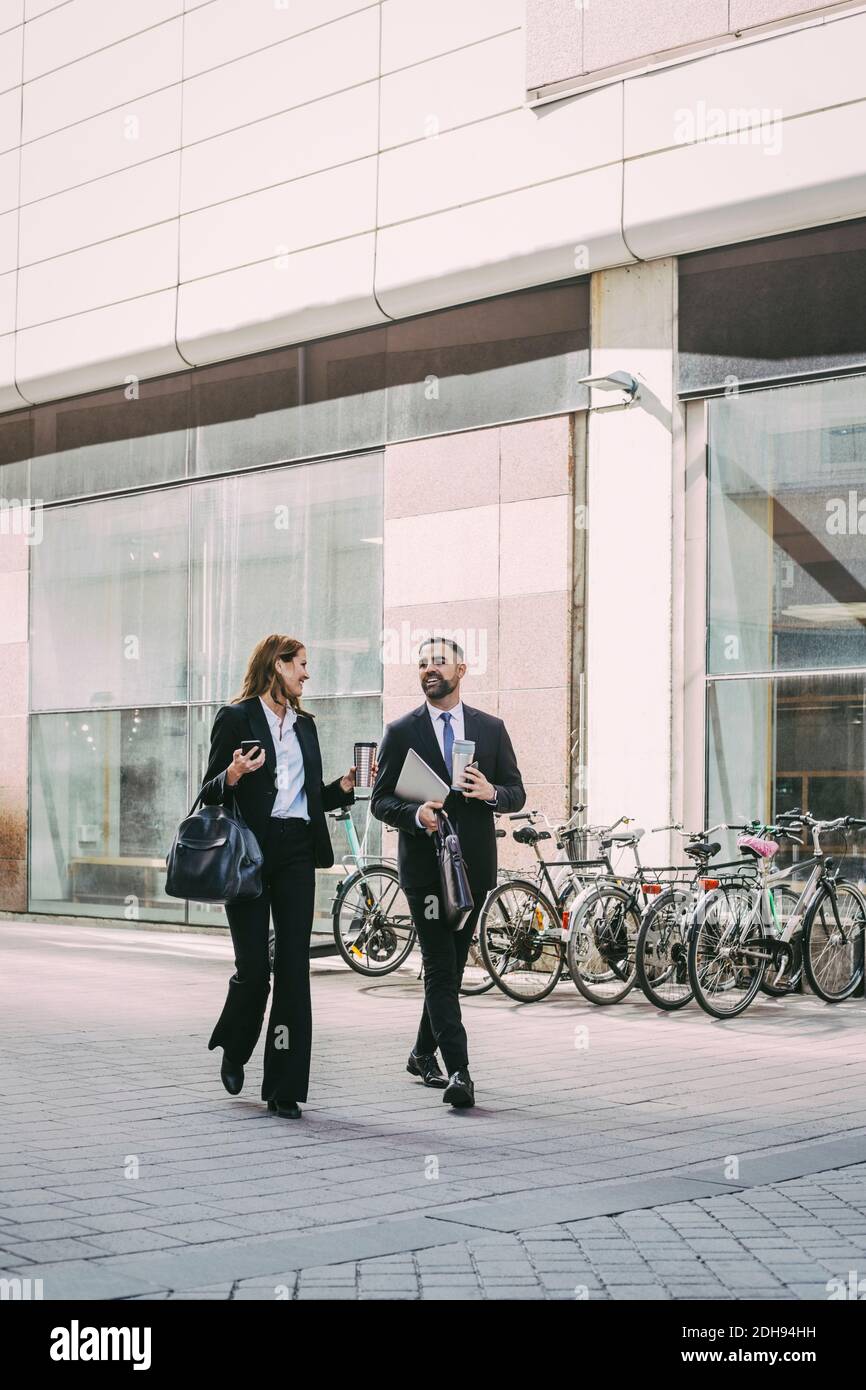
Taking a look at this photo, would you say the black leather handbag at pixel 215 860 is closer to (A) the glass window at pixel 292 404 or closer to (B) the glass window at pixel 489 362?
(B) the glass window at pixel 489 362

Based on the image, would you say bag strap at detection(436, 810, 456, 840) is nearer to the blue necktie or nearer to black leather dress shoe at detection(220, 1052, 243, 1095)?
the blue necktie

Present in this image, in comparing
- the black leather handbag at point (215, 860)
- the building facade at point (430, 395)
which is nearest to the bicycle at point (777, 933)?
the building facade at point (430, 395)

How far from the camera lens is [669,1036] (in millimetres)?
9508

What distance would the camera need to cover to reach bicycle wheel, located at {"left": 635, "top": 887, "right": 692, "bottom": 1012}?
1036 centimetres

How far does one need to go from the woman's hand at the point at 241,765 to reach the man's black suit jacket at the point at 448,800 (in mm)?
597

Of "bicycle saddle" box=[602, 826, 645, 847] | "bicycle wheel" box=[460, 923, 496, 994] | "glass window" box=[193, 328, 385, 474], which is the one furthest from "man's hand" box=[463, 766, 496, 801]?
"glass window" box=[193, 328, 385, 474]

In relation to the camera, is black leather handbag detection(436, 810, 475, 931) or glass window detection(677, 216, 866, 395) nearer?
black leather handbag detection(436, 810, 475, 931)

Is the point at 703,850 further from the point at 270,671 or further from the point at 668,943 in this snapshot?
the point at 270,671

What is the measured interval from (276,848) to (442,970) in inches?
34.9

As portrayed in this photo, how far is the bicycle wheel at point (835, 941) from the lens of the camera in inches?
423

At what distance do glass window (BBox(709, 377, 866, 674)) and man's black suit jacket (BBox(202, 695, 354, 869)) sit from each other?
19.0 feet

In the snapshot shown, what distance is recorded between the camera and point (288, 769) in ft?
23.6

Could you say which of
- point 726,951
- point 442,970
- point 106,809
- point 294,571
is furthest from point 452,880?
point 106,809
